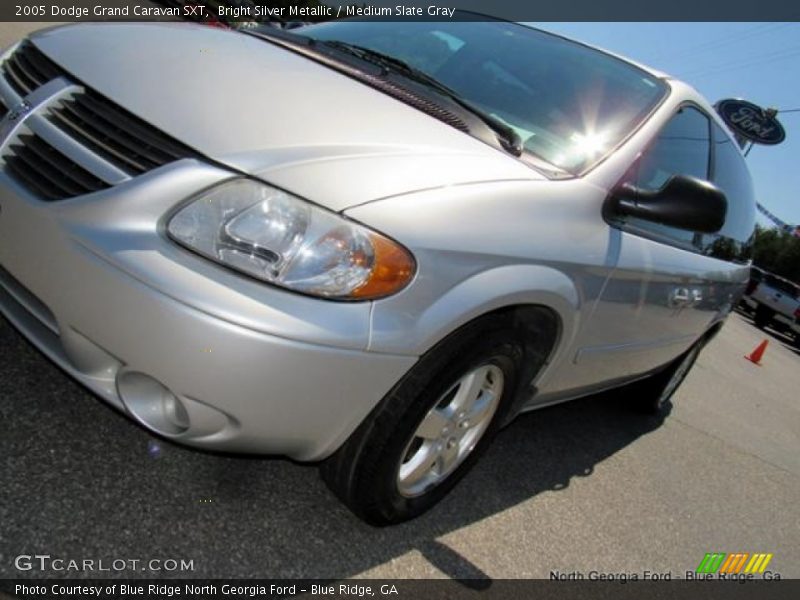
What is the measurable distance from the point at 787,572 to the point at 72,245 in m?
3.33

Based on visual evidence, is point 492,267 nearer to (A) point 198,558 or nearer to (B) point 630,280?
(B) point 630,280

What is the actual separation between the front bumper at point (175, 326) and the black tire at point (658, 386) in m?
2.86

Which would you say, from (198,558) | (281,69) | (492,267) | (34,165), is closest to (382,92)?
(281,69)

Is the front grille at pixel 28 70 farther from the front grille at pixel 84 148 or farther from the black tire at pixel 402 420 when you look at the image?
the black tire at pixel 402 420

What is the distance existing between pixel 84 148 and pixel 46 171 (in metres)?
0.12

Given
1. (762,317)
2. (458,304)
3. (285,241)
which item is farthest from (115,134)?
(762,317)

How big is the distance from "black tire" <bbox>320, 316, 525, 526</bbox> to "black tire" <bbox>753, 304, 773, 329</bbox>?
697 inches

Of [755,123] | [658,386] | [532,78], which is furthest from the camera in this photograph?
[755,123]

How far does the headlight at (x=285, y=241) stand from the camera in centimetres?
164

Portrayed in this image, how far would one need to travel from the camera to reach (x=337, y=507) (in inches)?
90.4

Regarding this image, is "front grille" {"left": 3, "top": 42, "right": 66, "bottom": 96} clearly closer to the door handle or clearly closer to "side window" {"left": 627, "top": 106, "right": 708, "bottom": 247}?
"side window" {"left": 627, "top": 106, "right": 708, "bottom": 247}

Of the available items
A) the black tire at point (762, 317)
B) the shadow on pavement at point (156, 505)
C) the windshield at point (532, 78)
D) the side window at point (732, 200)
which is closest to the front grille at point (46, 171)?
the shadow on pavement at point (156, 505)

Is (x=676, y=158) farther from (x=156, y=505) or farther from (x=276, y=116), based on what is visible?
(x=156, y=505)

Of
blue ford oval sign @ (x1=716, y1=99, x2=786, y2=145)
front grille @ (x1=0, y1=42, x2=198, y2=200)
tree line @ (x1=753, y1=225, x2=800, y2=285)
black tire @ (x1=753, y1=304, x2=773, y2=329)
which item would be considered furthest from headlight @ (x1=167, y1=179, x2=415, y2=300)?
tree line @ (x1=753, y1=225, x2=800, y2=285)
